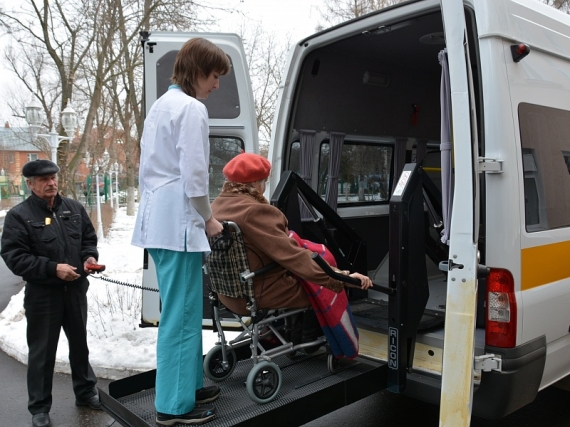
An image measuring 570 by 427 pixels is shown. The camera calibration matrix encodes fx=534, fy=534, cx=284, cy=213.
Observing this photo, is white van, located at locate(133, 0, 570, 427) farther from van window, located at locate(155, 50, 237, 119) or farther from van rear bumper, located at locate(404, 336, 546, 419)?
van window, located at locate(155, 50, 237, 119)

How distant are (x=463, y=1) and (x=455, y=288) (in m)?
1.52

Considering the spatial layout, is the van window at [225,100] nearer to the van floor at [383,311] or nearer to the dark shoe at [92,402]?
the van floor at [383,311]

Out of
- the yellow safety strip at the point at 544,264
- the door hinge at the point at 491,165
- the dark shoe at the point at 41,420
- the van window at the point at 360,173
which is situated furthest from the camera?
the van window at the point at 360,173

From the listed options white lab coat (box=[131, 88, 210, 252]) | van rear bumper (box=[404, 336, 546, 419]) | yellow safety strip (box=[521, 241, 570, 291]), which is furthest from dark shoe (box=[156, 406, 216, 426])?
Result: yellow safety strip (box=[521, 241, 570, 291])

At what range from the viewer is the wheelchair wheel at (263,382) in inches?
114

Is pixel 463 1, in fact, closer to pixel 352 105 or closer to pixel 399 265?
pixel 399 265

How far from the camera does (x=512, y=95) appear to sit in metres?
2.86

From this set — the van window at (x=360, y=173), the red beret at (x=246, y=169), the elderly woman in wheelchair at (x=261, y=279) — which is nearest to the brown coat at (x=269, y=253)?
the elderly woman in wheelchair at (x=261, y=279)

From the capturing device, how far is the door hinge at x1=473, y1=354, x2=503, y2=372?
278 cm

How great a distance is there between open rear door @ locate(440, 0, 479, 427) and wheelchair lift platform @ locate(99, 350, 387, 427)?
23.7 inches

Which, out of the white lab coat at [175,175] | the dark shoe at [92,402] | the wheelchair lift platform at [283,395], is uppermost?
the white lab coat at [175,175]

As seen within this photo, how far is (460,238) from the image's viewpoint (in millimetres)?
2668

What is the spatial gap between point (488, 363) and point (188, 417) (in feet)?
5.17

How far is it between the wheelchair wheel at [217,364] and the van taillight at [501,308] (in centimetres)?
156
